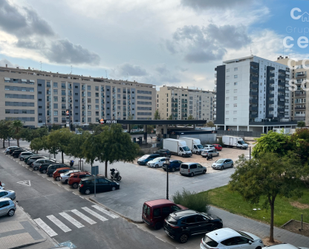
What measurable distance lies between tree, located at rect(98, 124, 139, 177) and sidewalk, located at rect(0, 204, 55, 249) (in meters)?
9.76

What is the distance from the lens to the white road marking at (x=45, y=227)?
12.6 metres

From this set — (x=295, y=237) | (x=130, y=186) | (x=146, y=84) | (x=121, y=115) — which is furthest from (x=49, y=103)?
(x=295, y=237)

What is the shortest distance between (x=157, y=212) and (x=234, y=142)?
40695 mm

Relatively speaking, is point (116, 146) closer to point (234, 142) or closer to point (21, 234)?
point (21, 234)

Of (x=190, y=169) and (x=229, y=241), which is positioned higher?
(x=229, y=241)

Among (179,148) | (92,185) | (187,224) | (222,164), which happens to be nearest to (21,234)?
(92,185)

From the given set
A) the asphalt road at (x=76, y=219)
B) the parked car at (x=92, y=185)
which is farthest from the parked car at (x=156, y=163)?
the asphalt road at (x=76, y=219)

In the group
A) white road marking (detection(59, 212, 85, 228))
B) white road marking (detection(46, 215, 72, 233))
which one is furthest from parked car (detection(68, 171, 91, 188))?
white road marking (detection(46, 215, 72, 233))

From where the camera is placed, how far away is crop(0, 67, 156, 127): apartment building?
7162cm

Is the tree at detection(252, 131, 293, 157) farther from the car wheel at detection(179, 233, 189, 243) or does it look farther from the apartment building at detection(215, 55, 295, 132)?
the apartment building at detection(215, 55, 295, 132)

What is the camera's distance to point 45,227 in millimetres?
13305

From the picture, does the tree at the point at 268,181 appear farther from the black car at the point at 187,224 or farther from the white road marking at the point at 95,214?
the white road marking at the point at 95,214

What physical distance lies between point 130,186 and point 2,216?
1041cm

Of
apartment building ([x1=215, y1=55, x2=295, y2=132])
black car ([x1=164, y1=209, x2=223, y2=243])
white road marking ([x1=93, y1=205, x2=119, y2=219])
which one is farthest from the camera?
apartment building ([x1=215, y1=55, x2=295, y2=132])
